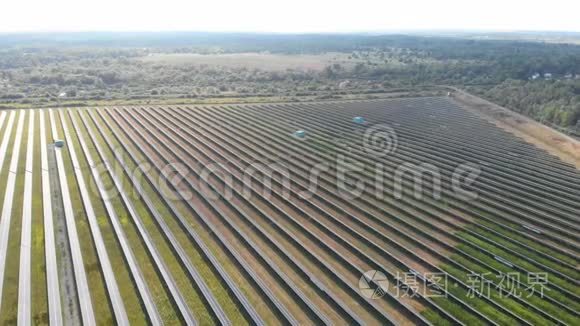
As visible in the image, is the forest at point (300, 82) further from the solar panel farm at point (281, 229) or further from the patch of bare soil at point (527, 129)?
the solar panel farm at point (281, 229)

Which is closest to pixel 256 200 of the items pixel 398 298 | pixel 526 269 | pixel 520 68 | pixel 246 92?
pixel 398 298

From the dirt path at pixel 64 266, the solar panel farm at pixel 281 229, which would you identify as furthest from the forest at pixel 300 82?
the dirt path at pixel 64 266

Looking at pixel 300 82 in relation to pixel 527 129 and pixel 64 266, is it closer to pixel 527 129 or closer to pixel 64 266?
pixel 527 129

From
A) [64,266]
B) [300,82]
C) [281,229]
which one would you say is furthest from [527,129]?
[64,266]

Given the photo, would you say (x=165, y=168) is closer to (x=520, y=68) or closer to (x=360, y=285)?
(x=360, y=285)

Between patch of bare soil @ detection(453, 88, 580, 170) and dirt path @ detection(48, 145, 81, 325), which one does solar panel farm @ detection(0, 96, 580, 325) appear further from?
patch of bare soil @ detection(453, 88, 580, 170)

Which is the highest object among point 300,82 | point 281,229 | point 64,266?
point 300,82

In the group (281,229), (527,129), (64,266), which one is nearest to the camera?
(64,266)
